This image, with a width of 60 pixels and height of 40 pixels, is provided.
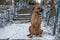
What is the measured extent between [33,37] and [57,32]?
0.77 metres

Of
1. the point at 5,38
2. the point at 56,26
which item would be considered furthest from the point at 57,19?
the point at 5,38

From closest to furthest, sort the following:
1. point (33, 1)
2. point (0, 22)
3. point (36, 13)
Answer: point (36, 13)
point (0, 22)
point (33, 1)

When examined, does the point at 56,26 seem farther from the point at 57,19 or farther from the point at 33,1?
the point at 33,1

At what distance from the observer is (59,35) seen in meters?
5.69

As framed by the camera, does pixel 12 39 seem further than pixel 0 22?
No

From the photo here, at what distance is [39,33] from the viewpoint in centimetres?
616

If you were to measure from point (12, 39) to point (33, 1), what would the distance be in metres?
19.1

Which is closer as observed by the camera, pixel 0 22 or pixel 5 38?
pixel 5 38

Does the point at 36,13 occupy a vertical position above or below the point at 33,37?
above

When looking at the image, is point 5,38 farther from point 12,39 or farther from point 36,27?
point 36,27

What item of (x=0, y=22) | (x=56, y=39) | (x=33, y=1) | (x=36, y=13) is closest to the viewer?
(x=56, y=39)

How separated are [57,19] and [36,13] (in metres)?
0.67

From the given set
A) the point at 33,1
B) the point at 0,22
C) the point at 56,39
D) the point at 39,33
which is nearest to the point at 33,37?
the point at 39,33

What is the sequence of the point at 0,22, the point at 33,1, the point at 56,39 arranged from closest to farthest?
1. the point at 56,39
2. the point at 0,22
3. the point at 33,1
